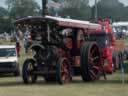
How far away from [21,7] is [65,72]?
75.8 meters

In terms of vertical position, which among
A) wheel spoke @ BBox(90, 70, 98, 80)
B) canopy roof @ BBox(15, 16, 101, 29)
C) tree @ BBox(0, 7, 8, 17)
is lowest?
wheel spoke @ BBox(90, 70, 98, 80)

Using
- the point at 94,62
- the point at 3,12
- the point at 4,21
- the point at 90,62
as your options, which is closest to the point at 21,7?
the point at 4,21

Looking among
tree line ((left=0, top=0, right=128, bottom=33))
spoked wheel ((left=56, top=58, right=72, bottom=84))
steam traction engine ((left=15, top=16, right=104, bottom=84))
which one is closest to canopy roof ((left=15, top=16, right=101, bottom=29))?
steam traction engine ((left=15, top=16, right=104, bottom=84))

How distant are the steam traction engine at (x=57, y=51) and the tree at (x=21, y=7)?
225 feet

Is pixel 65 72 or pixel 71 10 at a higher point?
pixel 71 10

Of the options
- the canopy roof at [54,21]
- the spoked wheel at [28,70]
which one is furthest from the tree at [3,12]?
the canopy roof at [54,21]

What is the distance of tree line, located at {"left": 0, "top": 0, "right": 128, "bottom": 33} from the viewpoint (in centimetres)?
5788

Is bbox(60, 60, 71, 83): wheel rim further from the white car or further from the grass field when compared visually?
the white car

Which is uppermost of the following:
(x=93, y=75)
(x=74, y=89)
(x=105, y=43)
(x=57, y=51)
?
(x=105, y=43)

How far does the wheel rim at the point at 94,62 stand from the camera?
23453 millimetres

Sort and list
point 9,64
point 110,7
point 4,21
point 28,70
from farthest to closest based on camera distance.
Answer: point 4,21, point 110,7, point 9,64, point 28,70

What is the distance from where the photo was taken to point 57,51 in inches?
878

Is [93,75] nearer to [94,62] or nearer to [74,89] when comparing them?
[94,62]

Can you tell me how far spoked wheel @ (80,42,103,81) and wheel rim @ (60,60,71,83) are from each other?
67 centimetres
